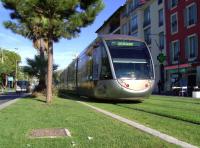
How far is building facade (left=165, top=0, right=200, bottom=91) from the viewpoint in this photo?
48000 mm

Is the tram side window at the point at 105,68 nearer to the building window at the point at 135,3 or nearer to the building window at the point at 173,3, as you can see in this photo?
the building window at the point at 173,3

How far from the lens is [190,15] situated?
4959 centimetres

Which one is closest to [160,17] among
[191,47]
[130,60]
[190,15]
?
[190,15]

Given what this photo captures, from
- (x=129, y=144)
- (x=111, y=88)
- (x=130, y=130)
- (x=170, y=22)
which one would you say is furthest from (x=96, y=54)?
(x=170, y=22)

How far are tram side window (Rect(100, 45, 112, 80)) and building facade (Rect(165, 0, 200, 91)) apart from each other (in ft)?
76.8

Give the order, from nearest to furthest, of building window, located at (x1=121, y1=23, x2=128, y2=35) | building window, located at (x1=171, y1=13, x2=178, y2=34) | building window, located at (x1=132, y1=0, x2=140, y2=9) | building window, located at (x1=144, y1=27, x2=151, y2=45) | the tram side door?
the tram side door → building window, located at (x1=171, y1=13, x2=178, y2=34) → building window, located at (x1=144, y1=27, x2=151, y2=45) → building window, located at (x1=132, y1=0, x2=140, y2=9) → building window, located at (x1=121, y1=23, x2=128, y2=35)

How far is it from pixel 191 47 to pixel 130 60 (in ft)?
90.7

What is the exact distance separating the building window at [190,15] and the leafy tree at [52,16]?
2506 cm

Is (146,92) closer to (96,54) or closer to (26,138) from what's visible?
(96,54)

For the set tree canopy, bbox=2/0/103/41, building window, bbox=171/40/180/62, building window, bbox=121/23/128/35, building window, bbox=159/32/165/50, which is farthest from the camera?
building window, bbox=121/23/128/35

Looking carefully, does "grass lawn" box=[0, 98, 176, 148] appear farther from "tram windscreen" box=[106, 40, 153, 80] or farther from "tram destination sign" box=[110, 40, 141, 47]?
"tram destination sign" box=[110, 40, 141, 47]

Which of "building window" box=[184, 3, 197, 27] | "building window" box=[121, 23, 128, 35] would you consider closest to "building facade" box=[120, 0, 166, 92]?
"building window" box=[121, 23, 128, 35]

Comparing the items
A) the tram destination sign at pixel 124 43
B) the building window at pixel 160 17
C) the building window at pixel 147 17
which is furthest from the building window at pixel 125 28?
the tram destination sign at pixel 124 43

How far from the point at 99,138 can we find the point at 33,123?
140 inches
